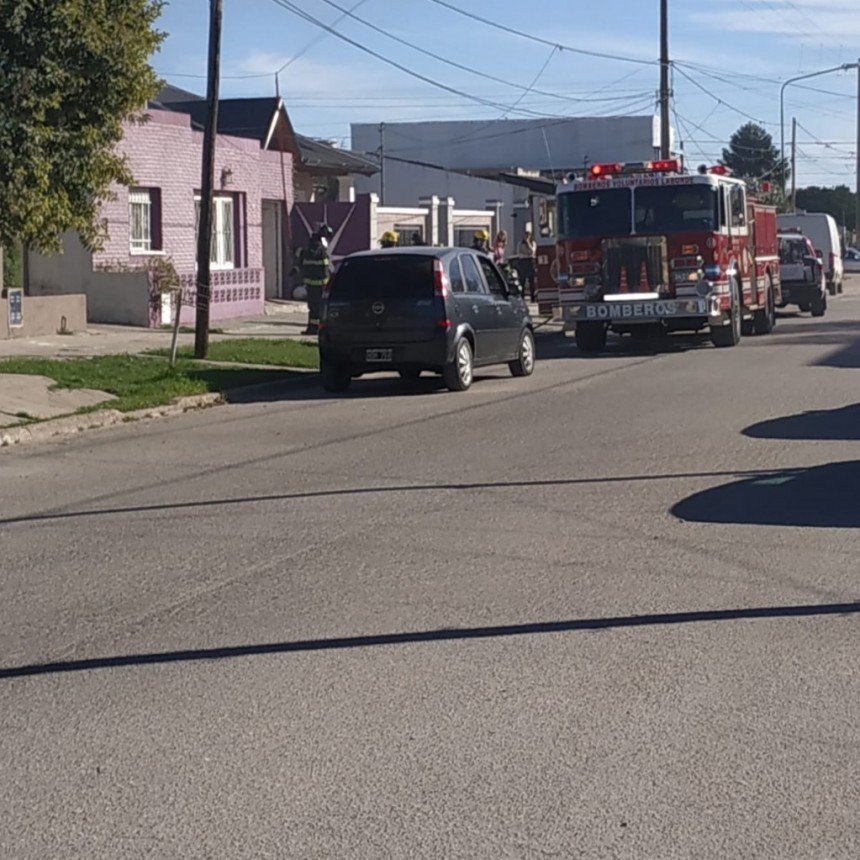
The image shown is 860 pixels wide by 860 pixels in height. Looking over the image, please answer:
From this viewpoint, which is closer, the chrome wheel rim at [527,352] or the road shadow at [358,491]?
the road shadow at [358,491]

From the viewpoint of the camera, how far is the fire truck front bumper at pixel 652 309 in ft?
76.9

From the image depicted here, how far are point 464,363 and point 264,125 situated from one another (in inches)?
795

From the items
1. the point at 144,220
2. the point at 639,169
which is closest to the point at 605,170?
the point at 639,169

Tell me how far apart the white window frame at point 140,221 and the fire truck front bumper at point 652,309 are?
8.98 metres

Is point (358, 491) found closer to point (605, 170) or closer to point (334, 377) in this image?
point (334, 377)

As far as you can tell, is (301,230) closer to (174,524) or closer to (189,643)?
(174,524)

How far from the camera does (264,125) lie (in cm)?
3681

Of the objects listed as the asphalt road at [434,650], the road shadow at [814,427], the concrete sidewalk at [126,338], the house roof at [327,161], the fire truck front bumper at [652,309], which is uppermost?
the house roof at [327,161]

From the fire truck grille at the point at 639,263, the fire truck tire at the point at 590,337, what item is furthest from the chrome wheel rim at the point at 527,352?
the fire truck tire at the point at 590,337

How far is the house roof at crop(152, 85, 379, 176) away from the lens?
36.9m

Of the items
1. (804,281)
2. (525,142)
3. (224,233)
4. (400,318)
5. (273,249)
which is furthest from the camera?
(525,142)

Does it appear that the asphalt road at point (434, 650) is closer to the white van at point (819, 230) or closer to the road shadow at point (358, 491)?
the road shadow at point (358, 491)

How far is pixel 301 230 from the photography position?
36750mm

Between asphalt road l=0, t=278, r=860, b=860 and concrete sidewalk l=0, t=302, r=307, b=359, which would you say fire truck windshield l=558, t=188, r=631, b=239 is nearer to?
concrete sidewalk l=0, t=302, r=307, b=359
